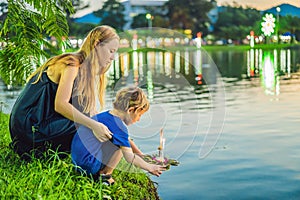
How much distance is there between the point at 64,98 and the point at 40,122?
296 mm

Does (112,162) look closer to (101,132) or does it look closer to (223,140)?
(101,132)

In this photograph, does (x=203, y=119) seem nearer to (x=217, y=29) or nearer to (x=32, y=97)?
(x=32, y=97)

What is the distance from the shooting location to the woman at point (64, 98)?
11.2 feet

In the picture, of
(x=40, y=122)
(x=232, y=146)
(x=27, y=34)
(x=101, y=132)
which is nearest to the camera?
(x=101, y=132)

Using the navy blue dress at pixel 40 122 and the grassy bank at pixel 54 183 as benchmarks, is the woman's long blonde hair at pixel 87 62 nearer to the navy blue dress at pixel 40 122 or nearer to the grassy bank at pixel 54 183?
the navy blue dress at pixel 40 122

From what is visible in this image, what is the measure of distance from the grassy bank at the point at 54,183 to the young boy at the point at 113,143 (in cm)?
8

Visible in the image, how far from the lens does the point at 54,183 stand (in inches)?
135

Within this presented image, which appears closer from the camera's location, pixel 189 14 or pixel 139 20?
pixel 139 20

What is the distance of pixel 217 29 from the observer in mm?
63938

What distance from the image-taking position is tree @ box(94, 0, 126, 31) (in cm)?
5128

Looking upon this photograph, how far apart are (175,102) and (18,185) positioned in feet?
20.9

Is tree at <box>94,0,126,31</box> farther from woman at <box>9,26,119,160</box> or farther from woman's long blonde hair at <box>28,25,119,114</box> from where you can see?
woman's long blonde hair at <box>28,25,119,114</box>

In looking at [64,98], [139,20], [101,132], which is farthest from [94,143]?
[139,20]

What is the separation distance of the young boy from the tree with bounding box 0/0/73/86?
1375 millimetres
